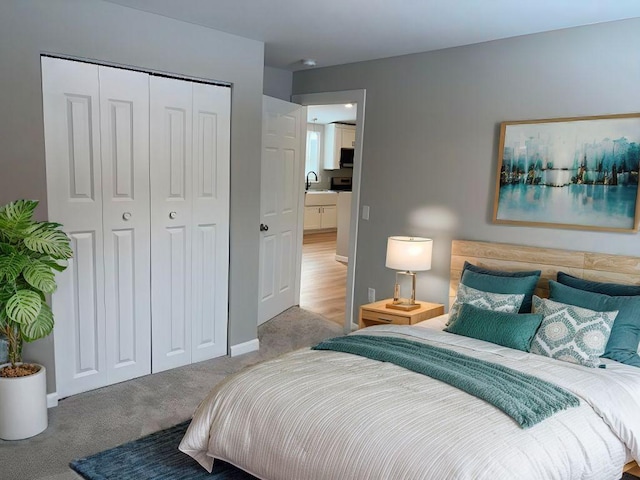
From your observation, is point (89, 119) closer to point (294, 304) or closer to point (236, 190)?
point (236, 190)

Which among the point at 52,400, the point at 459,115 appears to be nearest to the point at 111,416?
the point at 52,400

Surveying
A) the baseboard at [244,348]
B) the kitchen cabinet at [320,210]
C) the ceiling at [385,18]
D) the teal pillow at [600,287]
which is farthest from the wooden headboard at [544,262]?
the kitchen cabinet at [320,210]

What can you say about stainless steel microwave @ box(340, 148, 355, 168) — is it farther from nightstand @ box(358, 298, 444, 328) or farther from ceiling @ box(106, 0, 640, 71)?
nightstand @ box(358, 298, 444, 328)

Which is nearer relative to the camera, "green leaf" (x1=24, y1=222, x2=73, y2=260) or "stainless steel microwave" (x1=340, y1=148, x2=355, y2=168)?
"green leaf" (x1=24, y1=222, x2=73, y2=260)

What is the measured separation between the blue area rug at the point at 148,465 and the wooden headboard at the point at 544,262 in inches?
84.0

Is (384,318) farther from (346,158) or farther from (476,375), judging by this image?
(346,158)

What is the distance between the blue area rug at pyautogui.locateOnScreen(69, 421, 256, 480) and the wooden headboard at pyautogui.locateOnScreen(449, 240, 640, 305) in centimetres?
213

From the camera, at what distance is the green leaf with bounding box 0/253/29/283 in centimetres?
255

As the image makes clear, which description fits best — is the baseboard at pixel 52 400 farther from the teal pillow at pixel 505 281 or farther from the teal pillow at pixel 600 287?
the teal pillow at pixel 600 287

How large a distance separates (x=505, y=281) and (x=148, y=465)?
2264mm

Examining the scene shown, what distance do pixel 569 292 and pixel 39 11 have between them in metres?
3.30

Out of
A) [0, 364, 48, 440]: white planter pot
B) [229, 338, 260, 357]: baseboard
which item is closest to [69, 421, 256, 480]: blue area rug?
[0, 364, 48, 440]: white planter pot

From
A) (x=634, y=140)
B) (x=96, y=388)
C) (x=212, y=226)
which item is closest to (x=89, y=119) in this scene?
(x=212, y=226)

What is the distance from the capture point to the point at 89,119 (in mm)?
3191
